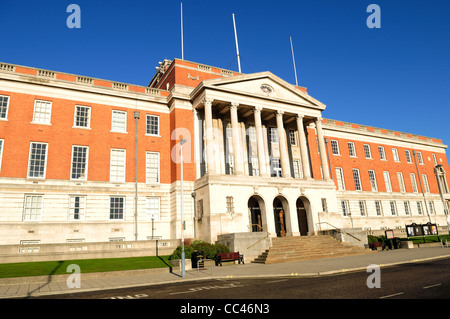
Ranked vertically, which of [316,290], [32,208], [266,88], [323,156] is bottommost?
[316,290]

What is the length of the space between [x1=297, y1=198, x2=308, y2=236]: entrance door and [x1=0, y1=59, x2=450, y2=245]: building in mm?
120

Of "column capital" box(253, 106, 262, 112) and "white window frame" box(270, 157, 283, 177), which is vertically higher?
"column capital" box(253, 106, 262, 112)

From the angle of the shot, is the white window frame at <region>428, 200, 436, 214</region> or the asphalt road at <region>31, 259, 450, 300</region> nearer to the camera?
the asphalt road at <region>31, 259, 450, 300</region>

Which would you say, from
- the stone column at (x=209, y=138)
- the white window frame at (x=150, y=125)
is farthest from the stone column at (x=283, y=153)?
the white window frame at (x=150, y=125)

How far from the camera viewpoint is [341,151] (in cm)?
4925

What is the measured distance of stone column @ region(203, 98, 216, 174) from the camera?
101 ft

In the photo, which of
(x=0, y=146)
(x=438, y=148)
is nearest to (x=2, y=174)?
(x=0, y=146)

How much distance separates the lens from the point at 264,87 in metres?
37.1

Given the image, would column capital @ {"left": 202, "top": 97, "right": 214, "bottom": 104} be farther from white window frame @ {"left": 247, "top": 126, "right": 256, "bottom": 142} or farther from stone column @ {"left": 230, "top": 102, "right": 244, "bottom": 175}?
white window frame @ {"left": 247, "top": 126, "right": 256, "bottom": 142}

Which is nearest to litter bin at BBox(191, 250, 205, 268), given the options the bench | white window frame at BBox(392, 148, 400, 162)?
the bench

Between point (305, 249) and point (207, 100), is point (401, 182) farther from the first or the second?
point (207, 100)

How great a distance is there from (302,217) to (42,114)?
30443 mm

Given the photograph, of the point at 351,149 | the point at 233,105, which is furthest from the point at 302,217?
the point at 351,149

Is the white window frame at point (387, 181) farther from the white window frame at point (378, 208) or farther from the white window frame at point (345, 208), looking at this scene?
the white window frame at point (345, 208)
